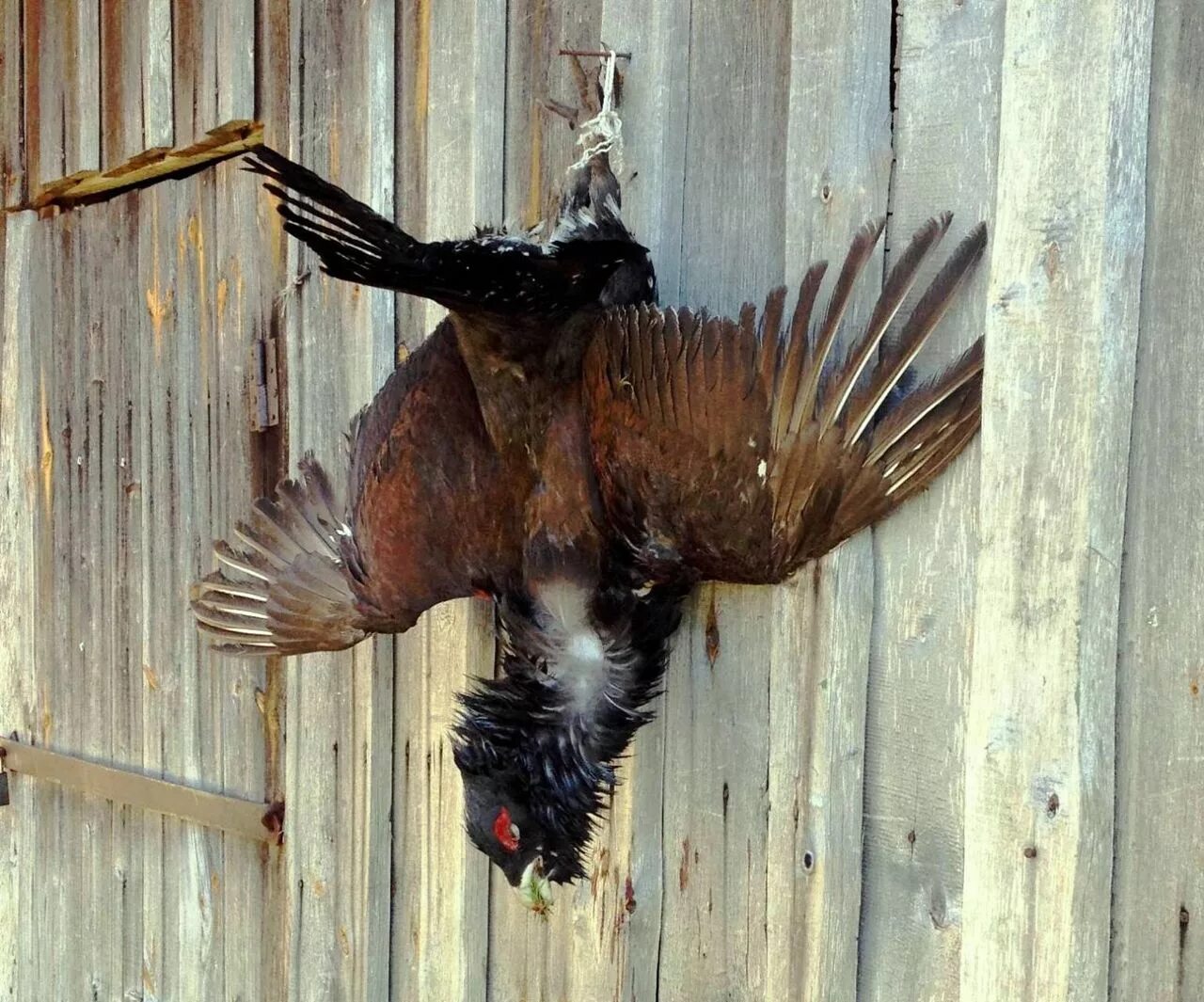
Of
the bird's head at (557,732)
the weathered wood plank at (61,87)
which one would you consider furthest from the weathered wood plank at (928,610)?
the weathered wood plank at (61,87)

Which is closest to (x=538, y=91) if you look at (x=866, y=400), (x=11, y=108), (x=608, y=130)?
(x=608, y=130)

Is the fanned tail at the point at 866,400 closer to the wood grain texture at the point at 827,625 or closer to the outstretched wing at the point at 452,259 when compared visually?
the wood grain texture at the point at 827,625

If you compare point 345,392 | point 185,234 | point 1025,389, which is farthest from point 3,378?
point 1025,389

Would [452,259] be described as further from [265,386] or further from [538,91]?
[265,386]

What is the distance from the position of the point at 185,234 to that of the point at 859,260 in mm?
2204

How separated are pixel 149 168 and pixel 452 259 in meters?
2.08

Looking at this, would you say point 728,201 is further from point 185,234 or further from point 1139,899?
point 185,234

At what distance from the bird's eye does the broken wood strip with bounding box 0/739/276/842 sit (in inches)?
51.4

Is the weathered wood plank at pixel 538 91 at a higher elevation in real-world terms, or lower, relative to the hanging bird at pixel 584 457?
higher

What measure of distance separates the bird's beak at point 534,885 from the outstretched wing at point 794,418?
55cm

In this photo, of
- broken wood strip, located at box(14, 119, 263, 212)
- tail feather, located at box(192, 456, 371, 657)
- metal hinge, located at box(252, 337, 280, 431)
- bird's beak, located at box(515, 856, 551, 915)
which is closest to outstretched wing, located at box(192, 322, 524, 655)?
tail feather, located at box(192, 456, 371, 657)

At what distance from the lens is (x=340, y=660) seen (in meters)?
2.69

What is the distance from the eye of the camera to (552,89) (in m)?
2.13

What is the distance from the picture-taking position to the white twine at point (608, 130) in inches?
77.3
